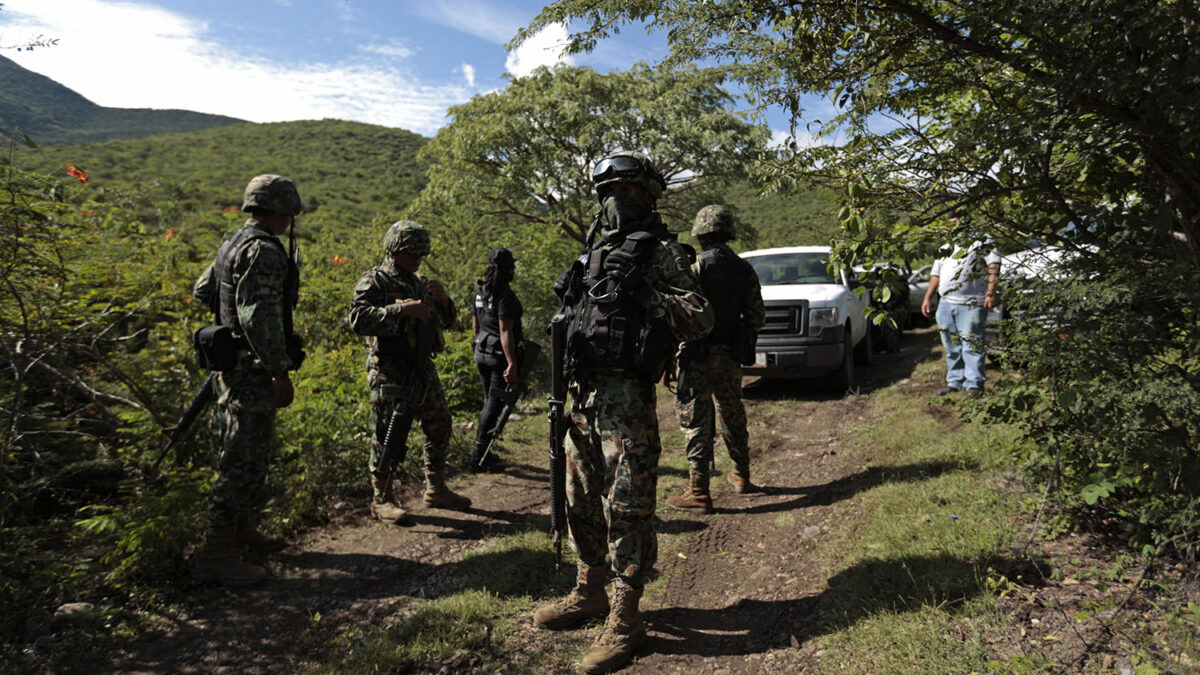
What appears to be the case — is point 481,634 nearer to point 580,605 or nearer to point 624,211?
point 580,605

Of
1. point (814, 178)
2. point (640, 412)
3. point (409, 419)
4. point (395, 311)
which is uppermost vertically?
point (814, 178)

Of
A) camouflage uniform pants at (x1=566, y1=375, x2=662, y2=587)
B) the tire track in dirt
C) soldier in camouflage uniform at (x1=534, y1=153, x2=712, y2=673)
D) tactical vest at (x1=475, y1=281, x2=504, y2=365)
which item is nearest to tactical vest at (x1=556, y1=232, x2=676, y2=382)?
soldier in camouflage uniform at (x1=534, y1=153, x2=712, y2=673)

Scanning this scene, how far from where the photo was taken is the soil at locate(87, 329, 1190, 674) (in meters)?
3.16

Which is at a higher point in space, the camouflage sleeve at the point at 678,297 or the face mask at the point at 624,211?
the face mask at the point at 624,211

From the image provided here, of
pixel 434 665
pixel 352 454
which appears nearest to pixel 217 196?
pixel 352 454

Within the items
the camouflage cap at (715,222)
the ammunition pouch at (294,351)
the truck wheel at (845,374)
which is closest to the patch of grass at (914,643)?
the camouflage cap at (715,222)

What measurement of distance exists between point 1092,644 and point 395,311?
14.0 ft

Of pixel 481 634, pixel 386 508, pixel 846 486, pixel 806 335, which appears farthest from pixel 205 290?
pixel 806 335

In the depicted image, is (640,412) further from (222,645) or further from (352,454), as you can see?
(352,454)

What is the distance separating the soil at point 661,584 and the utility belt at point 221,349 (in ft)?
4.57

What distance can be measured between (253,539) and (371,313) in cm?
174

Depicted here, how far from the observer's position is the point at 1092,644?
258 cm

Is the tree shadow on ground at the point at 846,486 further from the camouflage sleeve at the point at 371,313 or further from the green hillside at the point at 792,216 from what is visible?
the camouflage sleeve at the point at 371,313

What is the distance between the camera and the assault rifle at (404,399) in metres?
4.80
